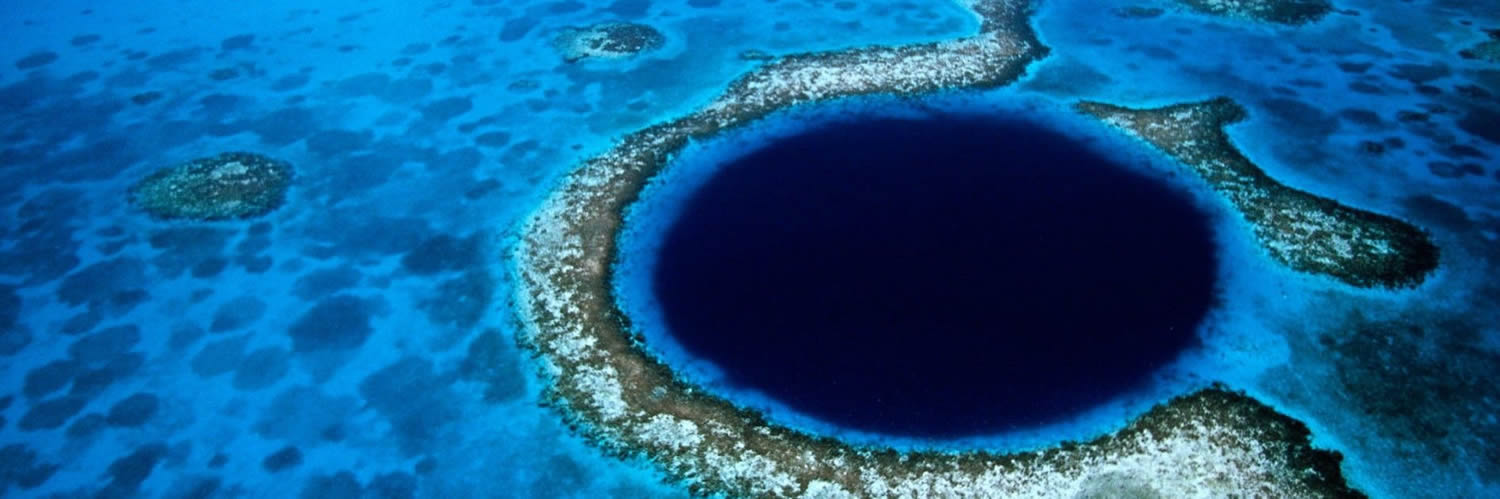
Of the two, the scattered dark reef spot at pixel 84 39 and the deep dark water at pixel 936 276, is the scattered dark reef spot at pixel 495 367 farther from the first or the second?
the scattered dark reef spot at pixel 84 39

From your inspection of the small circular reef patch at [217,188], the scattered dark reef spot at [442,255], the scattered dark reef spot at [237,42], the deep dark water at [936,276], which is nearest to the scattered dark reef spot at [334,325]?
the scattered dark reef spot at [442,255]

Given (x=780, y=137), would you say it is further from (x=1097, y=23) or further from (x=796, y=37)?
(x=1097, y=23)

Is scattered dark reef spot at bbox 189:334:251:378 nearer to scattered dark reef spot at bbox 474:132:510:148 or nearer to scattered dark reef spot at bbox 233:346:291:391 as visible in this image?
scattered dark reef spot at bbox 233:346:291:391

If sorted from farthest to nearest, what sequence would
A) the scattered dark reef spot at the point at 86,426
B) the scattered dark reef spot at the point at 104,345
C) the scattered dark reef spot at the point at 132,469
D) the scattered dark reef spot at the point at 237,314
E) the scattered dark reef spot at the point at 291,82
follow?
the scattered dark reef spot at the point at 291,82 < the scattered dark reef spot at the point at 237,314 < the scattered dark reef spot at the point at 104,345 < the scattered dark reef spot at the point at 86,426 < the scattered dark reef spot at the point at 132,469

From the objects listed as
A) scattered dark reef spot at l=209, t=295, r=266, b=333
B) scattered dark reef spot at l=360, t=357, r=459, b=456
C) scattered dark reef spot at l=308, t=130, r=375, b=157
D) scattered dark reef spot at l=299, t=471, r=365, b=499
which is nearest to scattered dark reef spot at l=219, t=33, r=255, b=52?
scattered dark reef spot at l=308, t=130, r=375, b=157

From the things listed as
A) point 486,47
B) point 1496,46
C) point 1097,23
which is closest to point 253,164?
point 486,47
